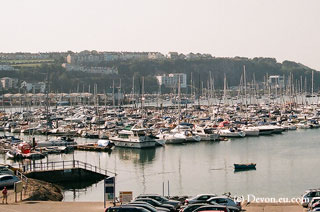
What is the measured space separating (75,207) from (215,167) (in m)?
25.4

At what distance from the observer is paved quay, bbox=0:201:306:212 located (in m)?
23.6

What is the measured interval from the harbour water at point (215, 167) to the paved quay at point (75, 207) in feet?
27.1

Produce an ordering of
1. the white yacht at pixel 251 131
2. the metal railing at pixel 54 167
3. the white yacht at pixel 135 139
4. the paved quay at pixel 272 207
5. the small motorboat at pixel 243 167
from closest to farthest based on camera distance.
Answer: the paved quay at pixel 272 207
the metal railing at pixel 54 167
the small motorboat at pixel 243 167
the white yacht at pixel 135 139
the white yacht at pixel 251 131

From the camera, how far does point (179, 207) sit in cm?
2394

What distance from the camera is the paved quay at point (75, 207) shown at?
2359 cm

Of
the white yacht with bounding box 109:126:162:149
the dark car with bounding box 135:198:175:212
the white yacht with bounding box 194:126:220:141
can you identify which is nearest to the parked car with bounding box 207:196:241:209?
the dark car with bounding box 135:198:175:212

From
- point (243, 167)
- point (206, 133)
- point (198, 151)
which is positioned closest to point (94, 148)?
point (198, 151)

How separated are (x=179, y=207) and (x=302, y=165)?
2748 cm

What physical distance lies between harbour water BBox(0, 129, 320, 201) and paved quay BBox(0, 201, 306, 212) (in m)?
8.25

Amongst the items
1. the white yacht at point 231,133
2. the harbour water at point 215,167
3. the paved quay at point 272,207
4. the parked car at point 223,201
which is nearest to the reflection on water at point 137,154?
the harbour water at point 215,167

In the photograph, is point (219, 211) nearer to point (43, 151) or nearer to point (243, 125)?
point (43, 151)

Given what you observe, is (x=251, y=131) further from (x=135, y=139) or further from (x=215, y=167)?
(x=215, y=167)

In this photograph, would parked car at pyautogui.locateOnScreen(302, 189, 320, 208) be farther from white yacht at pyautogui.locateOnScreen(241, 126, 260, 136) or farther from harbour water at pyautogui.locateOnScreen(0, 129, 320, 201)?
white yacht at pyautogui.locateOnScreen(241, 126, 260, 136)

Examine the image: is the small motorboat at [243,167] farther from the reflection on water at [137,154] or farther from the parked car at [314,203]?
the parked car at [314,203]
